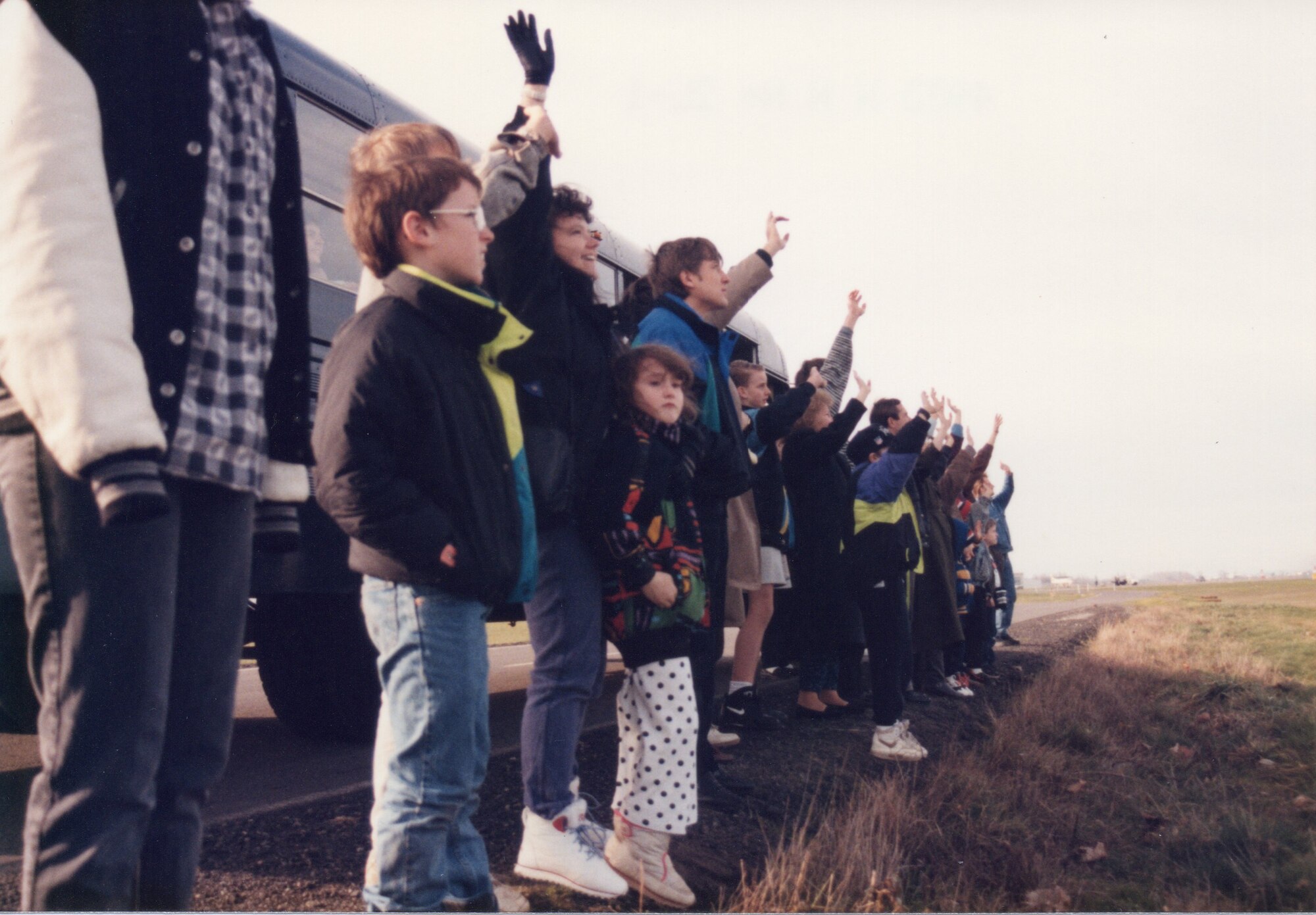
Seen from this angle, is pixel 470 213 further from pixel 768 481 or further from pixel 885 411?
pixel 885 411

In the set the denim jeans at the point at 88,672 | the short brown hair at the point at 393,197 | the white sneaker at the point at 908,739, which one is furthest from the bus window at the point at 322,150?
the white sneaker at the point at 908,739

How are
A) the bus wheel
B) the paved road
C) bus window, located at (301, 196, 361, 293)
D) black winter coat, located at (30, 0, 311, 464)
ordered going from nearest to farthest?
black winter coat, located at (30, 0, 311, 464), the paved road, bus window, located at (301, 196, 361, 293), the bus wheel

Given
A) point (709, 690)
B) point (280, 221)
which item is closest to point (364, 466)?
point (280, 221)

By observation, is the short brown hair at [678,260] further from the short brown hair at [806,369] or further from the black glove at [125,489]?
the black glove at [125,489]

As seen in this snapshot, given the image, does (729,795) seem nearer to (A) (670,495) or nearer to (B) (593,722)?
(A) (670,495)

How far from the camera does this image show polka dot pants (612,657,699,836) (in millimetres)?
2912

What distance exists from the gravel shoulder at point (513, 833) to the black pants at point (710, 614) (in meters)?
0.30

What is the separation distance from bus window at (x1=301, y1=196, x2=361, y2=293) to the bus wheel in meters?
1.32

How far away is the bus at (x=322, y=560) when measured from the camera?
439 centimetres

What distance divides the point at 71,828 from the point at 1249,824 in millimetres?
4389

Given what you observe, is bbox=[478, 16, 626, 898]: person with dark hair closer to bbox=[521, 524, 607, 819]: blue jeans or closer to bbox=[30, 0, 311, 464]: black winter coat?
bbox=[521, 524, 607, 819]: blue jeans

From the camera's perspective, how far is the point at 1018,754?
217 inches

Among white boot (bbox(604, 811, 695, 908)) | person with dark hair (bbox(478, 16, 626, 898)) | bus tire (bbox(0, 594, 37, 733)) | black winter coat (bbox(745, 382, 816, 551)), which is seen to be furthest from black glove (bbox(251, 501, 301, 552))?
black winter coat (bbox(745, 382, 816, 551))

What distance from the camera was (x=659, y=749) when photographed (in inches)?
116
